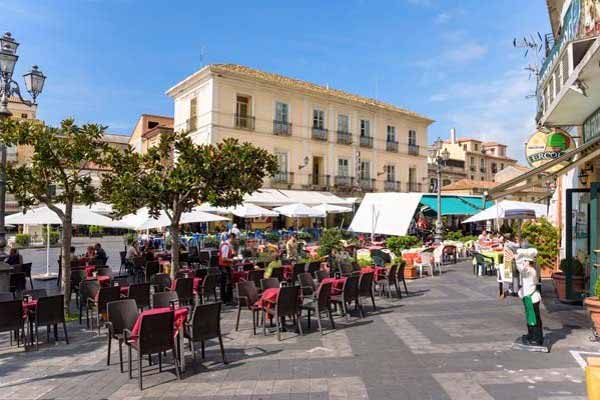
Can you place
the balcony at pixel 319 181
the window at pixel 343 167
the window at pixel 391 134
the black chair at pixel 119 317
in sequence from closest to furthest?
the black chair at pixel 119 317 < the balcony at pixel 319 181 < the window at pixel 343 167 < the window at pixel 391 134

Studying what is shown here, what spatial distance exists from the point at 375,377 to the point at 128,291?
487cm

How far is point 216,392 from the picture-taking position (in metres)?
4.91

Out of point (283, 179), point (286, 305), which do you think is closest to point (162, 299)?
point (286, 305)

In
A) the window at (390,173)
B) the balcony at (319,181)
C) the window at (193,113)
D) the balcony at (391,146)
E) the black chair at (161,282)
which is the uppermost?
the window at (193,113)

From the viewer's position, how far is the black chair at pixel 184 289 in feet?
29.0

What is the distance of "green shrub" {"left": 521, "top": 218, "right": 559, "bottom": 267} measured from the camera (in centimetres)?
1195

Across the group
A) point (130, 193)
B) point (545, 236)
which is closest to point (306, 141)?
point (545, 236)

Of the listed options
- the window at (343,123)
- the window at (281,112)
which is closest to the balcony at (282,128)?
the window at (281,112)

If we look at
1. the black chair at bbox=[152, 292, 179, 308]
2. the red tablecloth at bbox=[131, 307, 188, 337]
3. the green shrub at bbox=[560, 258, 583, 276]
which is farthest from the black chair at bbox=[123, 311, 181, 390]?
the green shrub at bbox=[560, 258, 583, 276]

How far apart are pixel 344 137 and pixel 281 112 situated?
217 inches

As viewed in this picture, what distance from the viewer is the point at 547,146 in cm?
1074

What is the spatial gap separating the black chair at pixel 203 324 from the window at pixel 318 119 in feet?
89.8

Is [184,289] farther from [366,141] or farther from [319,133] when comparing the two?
[366,141]

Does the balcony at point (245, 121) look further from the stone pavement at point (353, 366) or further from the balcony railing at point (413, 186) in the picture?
the stone pavement at point (353, 366)
